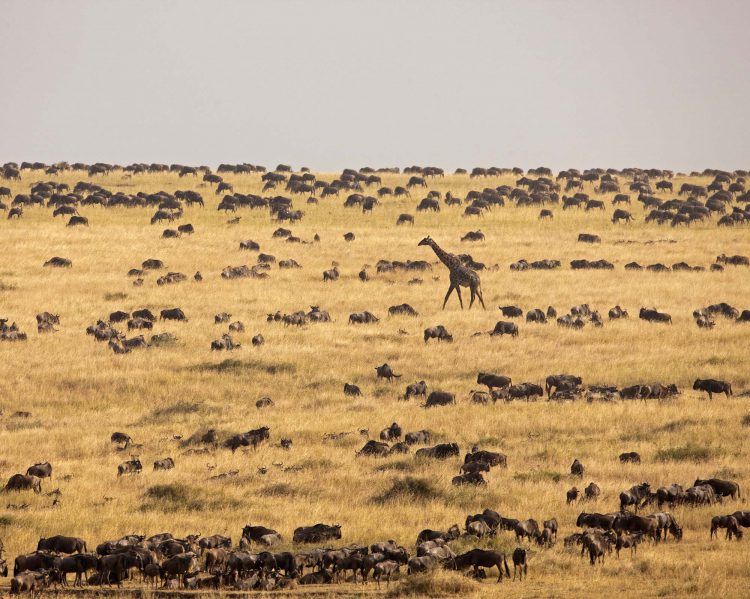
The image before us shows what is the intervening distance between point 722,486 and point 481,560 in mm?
6561

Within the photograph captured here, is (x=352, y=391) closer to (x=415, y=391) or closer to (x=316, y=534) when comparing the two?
(x=415, y=391)

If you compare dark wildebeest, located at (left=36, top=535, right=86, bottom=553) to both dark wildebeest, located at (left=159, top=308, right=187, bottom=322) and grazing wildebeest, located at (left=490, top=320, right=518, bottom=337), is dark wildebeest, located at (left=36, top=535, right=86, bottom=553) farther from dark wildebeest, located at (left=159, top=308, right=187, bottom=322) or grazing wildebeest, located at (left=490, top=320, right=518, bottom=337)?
dark wildebeest, located at (left=159, top=308, right=187, bottom=322)

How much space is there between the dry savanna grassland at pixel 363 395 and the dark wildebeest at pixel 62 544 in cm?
147

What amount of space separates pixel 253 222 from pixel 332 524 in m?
50.0

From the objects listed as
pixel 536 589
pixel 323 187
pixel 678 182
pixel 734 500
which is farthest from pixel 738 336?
pixel 678 182

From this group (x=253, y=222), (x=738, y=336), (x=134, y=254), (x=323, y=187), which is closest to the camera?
(x=738, y=336)

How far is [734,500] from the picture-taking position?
22500 millimetres

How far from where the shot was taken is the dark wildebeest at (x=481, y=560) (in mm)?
18266

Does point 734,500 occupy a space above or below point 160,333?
below

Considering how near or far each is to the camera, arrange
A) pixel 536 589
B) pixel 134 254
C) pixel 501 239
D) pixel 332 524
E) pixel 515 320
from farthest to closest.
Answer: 1. pixel 501 239
2. pixel 134 254
3. pixel 515 320
4. pixel 332 524
5. pixel 536 589

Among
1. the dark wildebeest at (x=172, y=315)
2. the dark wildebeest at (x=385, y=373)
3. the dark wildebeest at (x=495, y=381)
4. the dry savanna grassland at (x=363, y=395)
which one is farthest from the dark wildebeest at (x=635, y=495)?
the dark wildebeest at (x=172, y=315)

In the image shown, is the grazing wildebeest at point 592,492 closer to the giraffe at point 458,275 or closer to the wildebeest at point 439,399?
the wildebeest at point 439,399

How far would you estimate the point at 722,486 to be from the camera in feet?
74.4

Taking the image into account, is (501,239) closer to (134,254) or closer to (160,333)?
(134,254)
